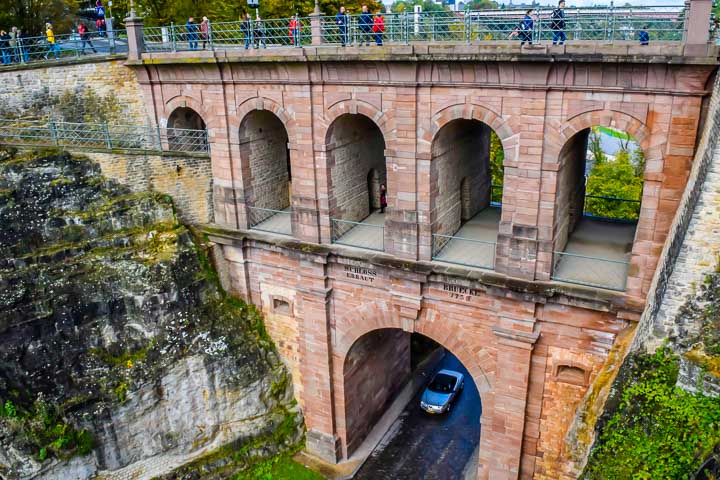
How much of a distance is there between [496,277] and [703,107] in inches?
261

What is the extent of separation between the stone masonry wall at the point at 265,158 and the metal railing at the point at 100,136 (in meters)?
1.97

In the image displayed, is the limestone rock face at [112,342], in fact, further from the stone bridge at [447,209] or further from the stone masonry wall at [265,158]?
the stone masonry wall at [265,158]

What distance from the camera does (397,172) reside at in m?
18.3

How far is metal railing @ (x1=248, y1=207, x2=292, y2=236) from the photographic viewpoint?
2203 centimetres

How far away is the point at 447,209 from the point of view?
19.6m

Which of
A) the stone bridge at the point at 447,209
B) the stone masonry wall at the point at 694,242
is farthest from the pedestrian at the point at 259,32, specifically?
the stone masonry wall at the point at 694,242

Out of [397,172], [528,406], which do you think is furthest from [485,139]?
[528,406]

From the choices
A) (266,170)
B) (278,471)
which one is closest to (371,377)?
(278,471)

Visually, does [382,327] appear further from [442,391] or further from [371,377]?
[442,391]

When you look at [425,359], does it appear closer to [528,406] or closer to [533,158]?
[528,406]

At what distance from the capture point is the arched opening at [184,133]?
75.7 feet

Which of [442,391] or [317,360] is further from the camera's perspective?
[442,391]

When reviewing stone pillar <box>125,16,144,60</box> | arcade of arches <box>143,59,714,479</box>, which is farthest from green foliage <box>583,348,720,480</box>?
stone pillar <box>125,16,144,60</box>

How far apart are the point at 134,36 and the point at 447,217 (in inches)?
510
